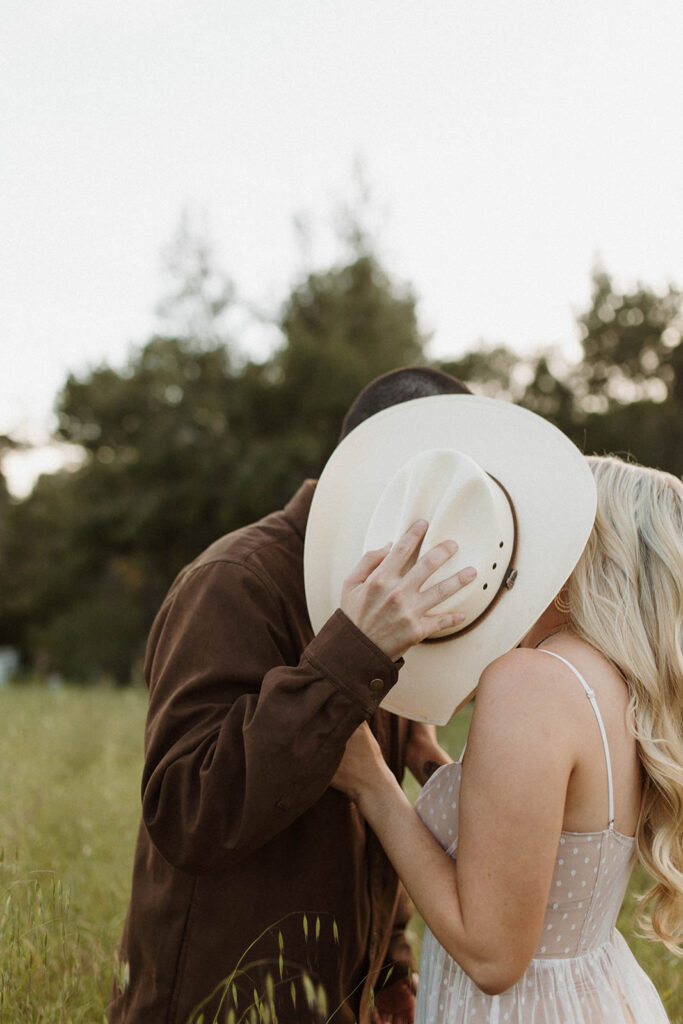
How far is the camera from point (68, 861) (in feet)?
16.1

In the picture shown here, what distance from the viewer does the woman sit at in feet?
5.95

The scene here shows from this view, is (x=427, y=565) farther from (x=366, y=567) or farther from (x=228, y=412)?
(x=228, y=412)

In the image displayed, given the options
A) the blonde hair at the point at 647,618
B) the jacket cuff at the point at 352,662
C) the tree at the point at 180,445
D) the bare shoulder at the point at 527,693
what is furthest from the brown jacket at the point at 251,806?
the tree at the point at 180,445

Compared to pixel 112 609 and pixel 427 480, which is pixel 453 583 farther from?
pixel 112 609

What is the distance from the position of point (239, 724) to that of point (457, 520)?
2.34 feet

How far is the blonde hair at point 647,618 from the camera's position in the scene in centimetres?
203

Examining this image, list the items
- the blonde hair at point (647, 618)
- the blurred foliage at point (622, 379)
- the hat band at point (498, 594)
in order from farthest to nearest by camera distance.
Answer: the blurred foliage at point (622, 379) < the hat band at point (498, 594) < the blonde hair at point (647, 618)

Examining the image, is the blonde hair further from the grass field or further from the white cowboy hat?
the grass field

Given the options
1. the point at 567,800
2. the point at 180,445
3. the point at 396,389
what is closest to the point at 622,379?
the point at 180,445

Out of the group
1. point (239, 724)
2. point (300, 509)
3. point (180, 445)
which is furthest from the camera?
point (180, 445)

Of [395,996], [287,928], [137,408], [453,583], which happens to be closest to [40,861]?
[395,996]

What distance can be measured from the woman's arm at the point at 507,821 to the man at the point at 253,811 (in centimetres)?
27

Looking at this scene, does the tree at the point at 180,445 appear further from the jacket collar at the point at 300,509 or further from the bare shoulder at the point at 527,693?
the bare shoulder at the point at 527,693

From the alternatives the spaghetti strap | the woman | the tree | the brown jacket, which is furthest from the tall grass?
the tree
